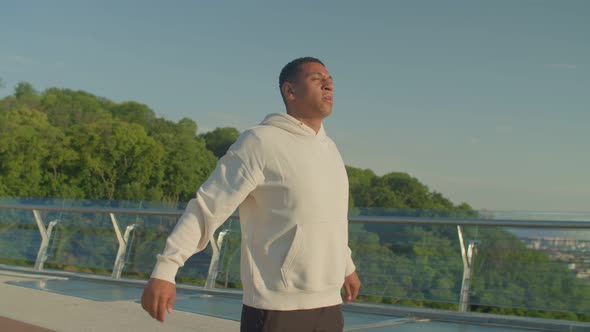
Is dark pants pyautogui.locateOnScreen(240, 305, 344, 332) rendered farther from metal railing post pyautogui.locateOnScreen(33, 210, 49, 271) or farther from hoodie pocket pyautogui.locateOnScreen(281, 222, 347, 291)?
metal railing post pyautogui.locateOnScreen(33, 210, 49, 271)

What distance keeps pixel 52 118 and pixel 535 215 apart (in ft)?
268

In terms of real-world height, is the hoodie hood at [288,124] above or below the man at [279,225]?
above

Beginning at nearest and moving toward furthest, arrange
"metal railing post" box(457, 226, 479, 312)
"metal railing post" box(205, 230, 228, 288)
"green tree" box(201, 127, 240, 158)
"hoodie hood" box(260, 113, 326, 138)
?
"hoodie hood" box(260, 113, 326, 138) → "metal railing post" box(457, 226, 479, 312) → "metal railing post" box(205, 230, 228, 288) → "green tree" box(201, 127, 240, 158)

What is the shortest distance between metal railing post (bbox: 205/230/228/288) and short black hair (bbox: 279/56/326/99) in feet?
19.7

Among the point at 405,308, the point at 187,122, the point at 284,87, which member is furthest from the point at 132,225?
the point at 187,122

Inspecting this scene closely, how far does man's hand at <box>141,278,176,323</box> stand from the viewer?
9.40ft

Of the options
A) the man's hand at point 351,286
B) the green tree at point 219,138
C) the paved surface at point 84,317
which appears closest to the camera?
the man's hand at point 351,286

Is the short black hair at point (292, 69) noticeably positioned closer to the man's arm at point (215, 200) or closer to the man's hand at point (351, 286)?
the man's arm at point (215, 200)

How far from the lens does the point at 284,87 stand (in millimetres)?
3359

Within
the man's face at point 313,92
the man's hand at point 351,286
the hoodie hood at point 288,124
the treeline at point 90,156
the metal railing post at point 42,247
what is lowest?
the metal railing post at point 42,247

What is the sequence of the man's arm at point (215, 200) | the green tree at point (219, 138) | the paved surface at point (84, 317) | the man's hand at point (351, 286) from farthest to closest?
1. the green tree at point (219, 138)
2. the paved surface at point (84, 317)
3. the man's hand at point (351, 286)
4. the man's arm at point (215, 200)

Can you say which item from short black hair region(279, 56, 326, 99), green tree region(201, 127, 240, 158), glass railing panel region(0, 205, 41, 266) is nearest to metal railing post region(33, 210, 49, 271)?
glass railing panel region(0, 205, 41, 266)

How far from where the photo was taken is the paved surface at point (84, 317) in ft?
19.7

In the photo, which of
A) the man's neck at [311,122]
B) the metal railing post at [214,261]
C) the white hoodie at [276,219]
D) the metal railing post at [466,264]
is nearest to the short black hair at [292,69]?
the man's neck at [311,122]
